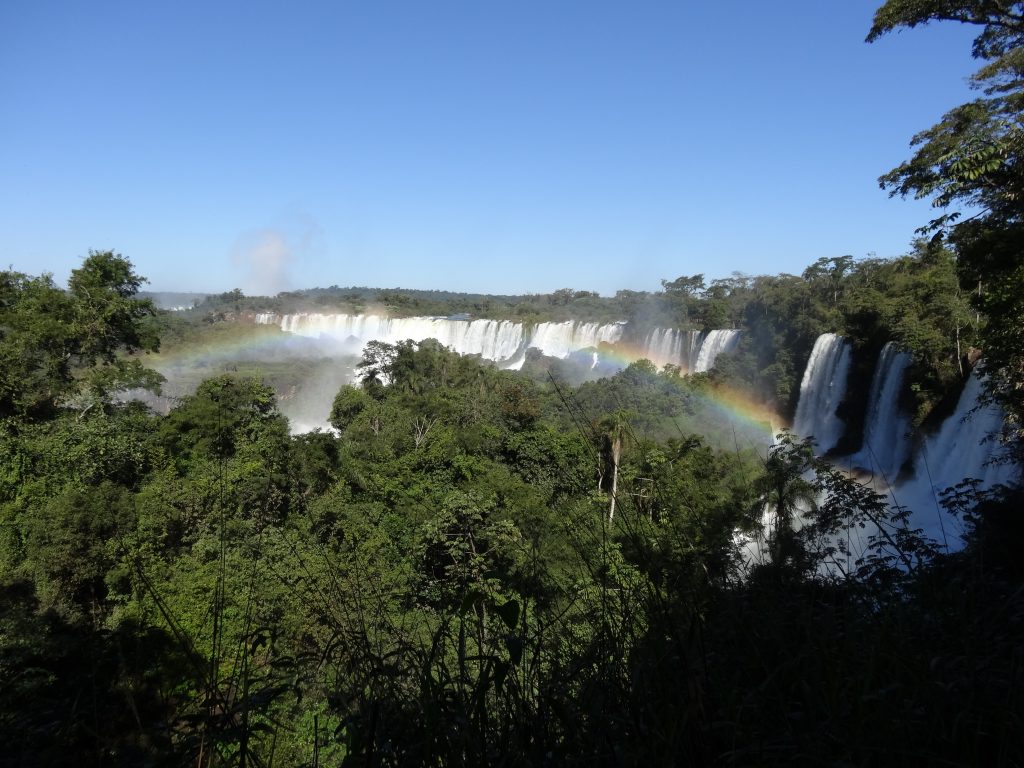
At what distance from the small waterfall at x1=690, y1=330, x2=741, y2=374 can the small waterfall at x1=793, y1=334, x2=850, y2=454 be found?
813 centimetres

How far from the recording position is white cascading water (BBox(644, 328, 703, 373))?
36031mm

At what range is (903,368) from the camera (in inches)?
704

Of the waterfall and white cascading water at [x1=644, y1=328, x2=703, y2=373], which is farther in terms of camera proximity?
the waterfall

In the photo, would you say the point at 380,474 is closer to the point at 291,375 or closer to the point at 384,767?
the point at 384,767

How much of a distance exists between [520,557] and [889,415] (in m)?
15.3

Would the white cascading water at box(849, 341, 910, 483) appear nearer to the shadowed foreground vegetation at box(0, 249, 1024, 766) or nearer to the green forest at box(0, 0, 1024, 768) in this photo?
the green forest at box(0, 0, 1024, 768)

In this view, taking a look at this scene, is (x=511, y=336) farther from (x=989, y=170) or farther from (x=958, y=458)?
(x=989, y=170)

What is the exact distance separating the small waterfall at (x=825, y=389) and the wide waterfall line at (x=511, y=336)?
327 inches

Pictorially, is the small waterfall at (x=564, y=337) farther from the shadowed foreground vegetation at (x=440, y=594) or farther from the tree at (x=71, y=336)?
the tree at (x=71, y=336)

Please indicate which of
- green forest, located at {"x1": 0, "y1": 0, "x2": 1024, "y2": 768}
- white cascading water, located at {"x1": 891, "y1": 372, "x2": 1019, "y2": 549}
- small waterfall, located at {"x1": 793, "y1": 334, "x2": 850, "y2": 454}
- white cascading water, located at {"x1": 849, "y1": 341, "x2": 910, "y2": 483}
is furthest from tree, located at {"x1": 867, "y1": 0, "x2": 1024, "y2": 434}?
small waterfall, located at {"x1": 793, "y1": 334, "x2": 850, "y2": 454}

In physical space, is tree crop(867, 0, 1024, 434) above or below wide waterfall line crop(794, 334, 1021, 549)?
above

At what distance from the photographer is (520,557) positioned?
315 inches

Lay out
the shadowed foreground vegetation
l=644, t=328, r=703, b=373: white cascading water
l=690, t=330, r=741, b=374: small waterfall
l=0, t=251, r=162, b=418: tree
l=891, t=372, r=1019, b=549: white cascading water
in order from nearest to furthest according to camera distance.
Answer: the shadowed foreground vegetation, l=891, t=372, r=1019, b=549: white cascading water, l=0, t=251, r=162, b=418: tree, l=690, t=330, r=741, b=374: small waterfall, l=644, t=328, r=703, b=373: white cascading water

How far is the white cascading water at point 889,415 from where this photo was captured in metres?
17.9
